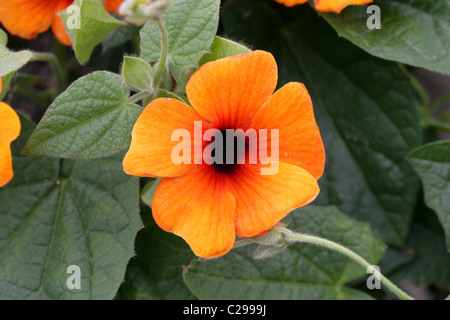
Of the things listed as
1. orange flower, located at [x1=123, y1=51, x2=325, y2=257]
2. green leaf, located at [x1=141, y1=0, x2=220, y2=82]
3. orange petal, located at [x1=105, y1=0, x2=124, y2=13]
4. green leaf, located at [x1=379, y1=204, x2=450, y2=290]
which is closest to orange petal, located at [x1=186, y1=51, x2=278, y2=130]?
orange flower, located at [x1=123, y1=51, x2=325, y2=257]

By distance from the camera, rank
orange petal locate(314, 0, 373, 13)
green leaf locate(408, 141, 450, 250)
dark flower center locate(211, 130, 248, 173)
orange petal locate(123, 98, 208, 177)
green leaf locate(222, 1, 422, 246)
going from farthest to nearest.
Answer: green leaf locate(222, 1, 422, 246) < green leaf locate(408, 141, 450, 250) < orange petal locate(314, 0, 373, 13) < dark flower center locate(211, 130, 248, 173) < orange petal locate(123, 98, 208, 177)

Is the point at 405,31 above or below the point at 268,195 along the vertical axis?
above

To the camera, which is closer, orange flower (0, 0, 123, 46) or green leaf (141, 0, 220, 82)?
green leaf (141, 0, 220, 82)

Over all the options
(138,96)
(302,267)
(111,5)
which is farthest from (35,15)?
(302,267)

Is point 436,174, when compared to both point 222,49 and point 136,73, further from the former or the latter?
point 136,73

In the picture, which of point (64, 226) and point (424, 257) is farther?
point (424, 257)

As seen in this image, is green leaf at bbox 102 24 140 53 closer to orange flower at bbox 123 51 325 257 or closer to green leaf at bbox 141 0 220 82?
green leaf at bbox 141 0 220 82
